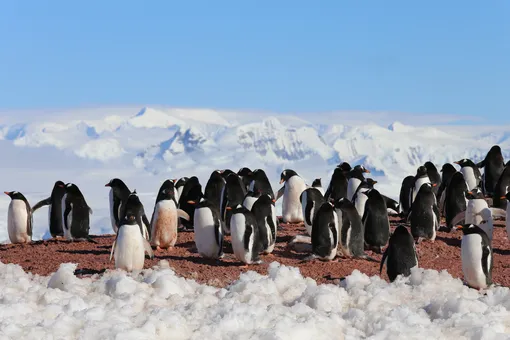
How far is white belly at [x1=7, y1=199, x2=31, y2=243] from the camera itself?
1338 cm

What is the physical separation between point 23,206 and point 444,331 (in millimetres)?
8322

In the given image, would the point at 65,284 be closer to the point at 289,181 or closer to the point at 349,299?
the point at 349,299

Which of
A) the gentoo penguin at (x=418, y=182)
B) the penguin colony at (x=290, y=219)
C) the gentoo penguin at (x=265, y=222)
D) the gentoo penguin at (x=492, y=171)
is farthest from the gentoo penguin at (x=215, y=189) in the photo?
the gentoo penguin at (x=492, y=171)

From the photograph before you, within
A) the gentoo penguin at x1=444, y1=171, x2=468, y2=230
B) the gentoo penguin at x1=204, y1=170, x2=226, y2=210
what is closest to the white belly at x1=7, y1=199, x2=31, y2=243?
the gentoo penguin at x1=204, y1=170, x2=226, y2=210

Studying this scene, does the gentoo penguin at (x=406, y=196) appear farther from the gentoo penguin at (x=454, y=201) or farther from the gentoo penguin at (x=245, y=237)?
the gentoo penguin at (x=245, y=237)

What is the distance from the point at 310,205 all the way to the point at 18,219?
4.67m

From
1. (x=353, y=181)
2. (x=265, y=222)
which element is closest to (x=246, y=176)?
(x=353, y=181)

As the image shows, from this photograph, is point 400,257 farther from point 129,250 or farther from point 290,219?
point 290,219

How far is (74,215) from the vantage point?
42.1 ft

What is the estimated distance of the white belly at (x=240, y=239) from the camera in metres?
10.5

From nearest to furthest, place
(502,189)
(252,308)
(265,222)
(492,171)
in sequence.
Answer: (252,308) < (265,222) < (502,189) < (492,171)

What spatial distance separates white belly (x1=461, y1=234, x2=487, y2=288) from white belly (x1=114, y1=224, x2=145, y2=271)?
3.76 meters

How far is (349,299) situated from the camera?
7891mm

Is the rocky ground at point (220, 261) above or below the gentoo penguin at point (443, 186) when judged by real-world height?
below
